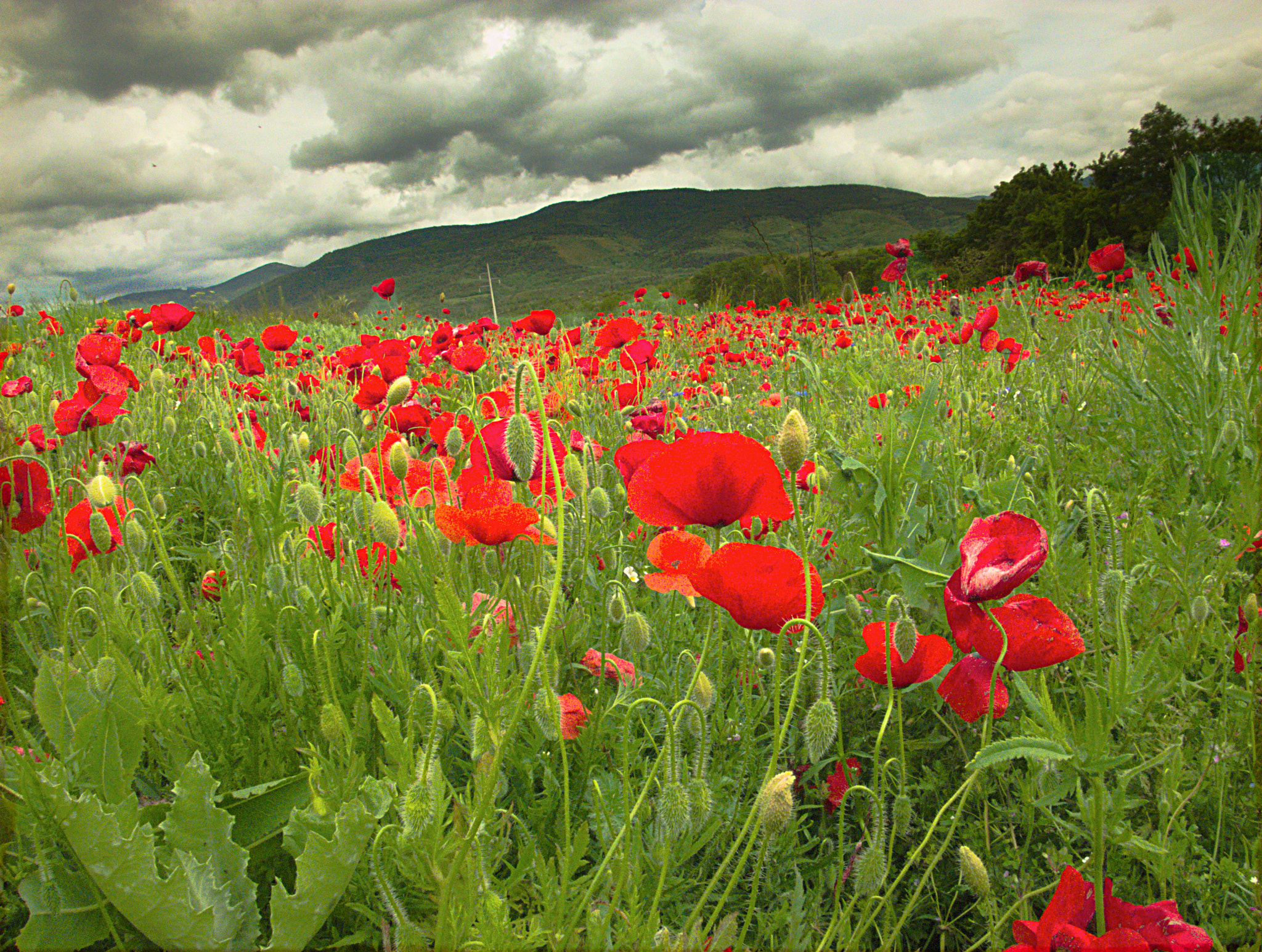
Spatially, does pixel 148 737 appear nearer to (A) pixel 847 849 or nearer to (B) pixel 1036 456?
(A) pixel 847 849

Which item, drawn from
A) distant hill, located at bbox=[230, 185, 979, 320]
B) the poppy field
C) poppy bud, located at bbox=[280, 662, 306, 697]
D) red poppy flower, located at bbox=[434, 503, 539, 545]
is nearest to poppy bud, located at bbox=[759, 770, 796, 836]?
the poppy field

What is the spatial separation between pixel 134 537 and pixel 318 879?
3.18 ft

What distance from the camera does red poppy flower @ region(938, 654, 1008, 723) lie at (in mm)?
1081

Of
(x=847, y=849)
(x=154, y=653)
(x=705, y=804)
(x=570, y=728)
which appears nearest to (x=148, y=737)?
(x=154, y=653)

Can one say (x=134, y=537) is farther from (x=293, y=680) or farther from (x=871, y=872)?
(x=871, y=872)

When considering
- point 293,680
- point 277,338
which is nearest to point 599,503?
point 293,680

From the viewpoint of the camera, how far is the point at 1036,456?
98.7 inches

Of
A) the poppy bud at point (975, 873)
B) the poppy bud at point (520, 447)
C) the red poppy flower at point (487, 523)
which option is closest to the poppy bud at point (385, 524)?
the red poppy flower at point (487, 523)

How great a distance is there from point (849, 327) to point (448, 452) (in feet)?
16.0

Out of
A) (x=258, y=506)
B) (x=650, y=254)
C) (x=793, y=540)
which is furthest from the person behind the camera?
(x=650, y=254)

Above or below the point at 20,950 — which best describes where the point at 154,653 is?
above

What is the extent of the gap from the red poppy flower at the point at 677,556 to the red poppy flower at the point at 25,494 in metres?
1.13

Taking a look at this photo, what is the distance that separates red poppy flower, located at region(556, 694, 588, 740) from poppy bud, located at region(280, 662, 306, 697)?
1.46ft

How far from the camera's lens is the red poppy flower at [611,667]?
1256mm
